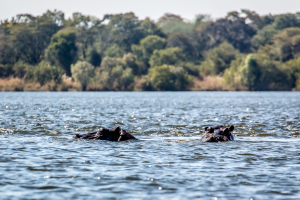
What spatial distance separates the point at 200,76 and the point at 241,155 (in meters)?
129

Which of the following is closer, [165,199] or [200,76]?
[165,199]

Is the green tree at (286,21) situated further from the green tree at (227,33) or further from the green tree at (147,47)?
the green tree at (147,47)

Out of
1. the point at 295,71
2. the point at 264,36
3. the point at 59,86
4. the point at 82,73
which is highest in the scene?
the point at 264,36

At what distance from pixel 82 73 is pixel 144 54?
3338cm

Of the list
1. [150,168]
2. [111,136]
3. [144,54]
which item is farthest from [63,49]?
[150,168]

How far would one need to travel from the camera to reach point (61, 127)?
101 feet

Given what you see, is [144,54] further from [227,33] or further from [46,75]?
[46,75]

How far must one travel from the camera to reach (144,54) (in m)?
154

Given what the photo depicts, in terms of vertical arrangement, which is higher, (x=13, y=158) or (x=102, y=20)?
(x=102, y=20)

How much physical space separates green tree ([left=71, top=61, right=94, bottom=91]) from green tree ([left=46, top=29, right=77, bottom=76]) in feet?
56.6

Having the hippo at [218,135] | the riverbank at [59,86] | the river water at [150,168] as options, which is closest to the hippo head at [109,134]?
the river water at [150,168]

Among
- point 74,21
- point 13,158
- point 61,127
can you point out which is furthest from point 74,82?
point 13,158

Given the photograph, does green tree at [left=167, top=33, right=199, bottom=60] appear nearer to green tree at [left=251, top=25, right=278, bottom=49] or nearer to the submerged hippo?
green tree at [left=251, top=25, right=278, bottom=49]

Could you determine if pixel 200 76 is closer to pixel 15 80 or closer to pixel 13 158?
pixel 15 80
